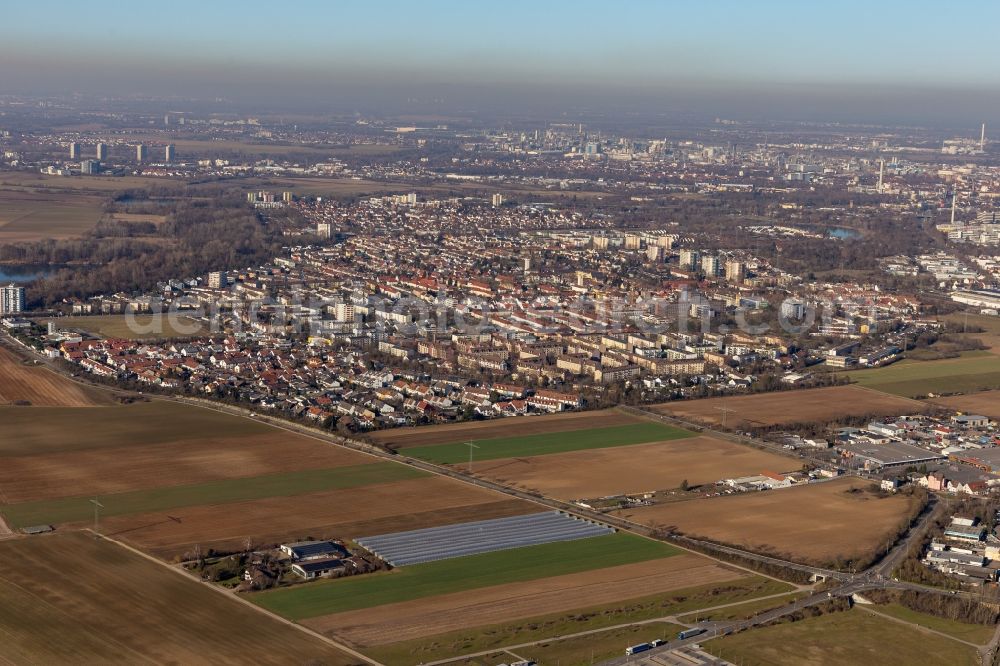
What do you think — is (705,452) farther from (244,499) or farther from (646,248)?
(646,248)

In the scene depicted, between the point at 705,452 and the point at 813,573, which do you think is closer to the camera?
the point at 813,573

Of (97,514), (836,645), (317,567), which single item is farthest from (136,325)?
(836,645)

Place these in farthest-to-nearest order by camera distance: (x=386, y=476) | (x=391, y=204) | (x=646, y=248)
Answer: (x=391, y=204) < (x=646, y=248) < (x=386, y=476)

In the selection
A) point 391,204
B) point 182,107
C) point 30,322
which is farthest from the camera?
point 182,107

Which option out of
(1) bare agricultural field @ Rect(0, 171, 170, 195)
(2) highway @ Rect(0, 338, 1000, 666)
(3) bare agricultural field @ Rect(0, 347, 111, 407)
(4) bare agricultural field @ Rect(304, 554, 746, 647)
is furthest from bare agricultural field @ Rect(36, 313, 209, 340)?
(1) bare agricultural field @ Rect(0, 171, 170, 195)

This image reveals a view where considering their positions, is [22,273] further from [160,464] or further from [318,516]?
[318,516]

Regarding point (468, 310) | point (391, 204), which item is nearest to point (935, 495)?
point (468, 310)
